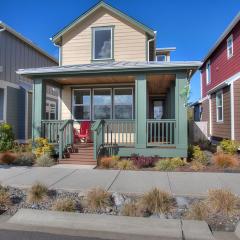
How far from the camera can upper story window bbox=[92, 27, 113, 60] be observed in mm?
14492

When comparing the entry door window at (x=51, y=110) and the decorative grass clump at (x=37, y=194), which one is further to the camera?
the entry door window at (x=51, y=110)

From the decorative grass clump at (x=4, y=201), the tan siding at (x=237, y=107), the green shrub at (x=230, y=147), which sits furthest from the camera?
the tan siding at (x=237, y=107)

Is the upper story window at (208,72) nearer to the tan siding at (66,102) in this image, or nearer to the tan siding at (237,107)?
the tan siding at (237,107)

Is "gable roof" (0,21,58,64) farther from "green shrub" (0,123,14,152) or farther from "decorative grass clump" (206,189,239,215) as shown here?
"decorative grass clump" (206,189,239,215)

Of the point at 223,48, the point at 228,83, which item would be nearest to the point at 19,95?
the point at 228,83

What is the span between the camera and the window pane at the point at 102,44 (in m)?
14.5

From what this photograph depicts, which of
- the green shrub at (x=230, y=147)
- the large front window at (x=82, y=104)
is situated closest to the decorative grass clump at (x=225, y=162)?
the green shrub at (x=230, y=147)

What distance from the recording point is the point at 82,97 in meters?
14.3

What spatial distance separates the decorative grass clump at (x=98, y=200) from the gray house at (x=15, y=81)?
10680 millimetres

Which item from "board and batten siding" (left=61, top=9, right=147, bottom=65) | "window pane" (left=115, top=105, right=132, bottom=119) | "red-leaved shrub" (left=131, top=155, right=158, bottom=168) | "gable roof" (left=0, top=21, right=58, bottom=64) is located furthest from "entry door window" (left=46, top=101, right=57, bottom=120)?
"red-leaved shrub" (left=131, top=155, right=158, bottom=168)

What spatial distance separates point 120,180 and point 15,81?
10890 mm

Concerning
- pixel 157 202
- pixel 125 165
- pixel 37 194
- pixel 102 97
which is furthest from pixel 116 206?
pixel 102 97

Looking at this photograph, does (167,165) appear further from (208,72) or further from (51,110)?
(208,72)

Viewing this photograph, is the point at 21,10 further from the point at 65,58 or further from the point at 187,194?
the point at 187,194
